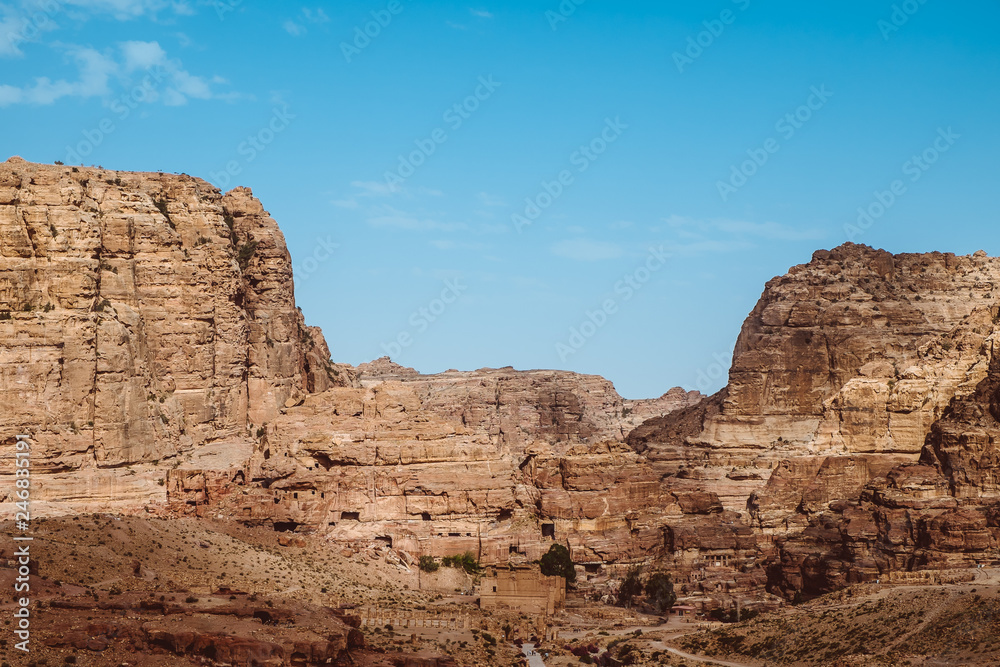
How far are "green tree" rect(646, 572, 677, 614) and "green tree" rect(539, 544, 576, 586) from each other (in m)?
4.43

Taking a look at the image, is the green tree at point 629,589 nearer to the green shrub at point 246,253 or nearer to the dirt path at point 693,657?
the dirt path at point 693,657

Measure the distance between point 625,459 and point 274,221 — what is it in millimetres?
27054

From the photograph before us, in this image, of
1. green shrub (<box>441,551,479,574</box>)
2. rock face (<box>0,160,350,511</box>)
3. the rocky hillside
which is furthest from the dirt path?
rock face (<box>0,160,350,511</box>)

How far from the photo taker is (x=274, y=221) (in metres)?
117

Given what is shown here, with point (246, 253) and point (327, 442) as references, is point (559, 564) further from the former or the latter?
point (246, 253)

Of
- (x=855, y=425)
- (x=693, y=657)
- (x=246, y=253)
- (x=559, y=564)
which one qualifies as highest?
(x=246, y=253)

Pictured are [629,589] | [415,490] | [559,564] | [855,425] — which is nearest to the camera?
[415,490]

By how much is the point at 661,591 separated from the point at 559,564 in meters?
6.41

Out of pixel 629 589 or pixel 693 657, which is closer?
pixel 693 657

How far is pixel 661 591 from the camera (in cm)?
10300

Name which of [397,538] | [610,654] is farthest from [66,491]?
[610,654]

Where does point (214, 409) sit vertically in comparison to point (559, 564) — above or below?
above

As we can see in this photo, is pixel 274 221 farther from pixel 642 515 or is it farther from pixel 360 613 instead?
pixel 360 613

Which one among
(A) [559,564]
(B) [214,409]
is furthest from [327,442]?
(A) [559,564]
